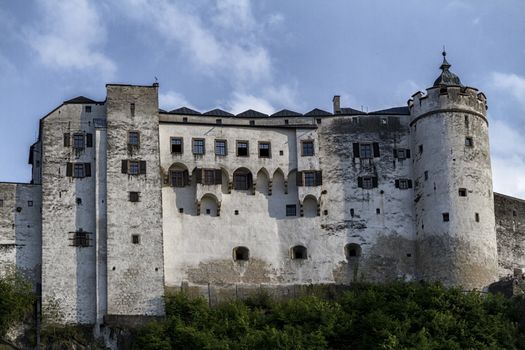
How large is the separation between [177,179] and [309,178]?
8.08 meters

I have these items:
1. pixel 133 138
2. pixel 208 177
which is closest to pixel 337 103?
pixel 208 177

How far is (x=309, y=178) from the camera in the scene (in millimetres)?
81625

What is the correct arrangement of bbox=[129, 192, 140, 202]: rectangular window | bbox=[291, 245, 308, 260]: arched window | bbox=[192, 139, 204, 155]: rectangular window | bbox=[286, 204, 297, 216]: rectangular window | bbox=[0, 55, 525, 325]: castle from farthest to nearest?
bbox=[286, 204, 297, 216]: rectangular window < bbox=[291, 245, 308, 260]: arched window < bbox=[192, 139, 204, 155]: rectangular window < bbox=[129, 192, 140, 202]: rectangular window < bbox=[0, 55, 525, 325]: castle

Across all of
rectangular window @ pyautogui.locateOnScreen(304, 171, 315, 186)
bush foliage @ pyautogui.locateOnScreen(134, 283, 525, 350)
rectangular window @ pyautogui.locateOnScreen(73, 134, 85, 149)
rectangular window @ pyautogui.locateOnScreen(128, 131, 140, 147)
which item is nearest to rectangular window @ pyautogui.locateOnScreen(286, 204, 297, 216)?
rectangular window @ pyautogui.locateOnScreen(304, 171, 315, 186)

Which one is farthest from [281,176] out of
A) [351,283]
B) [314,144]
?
[351,283]

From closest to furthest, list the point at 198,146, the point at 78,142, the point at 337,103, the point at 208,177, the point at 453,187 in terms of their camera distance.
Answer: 1. the point at 78,142
2. the point at 453,187
3. the point at 208,177
4. the point at 198,146
5. the point at 337,103

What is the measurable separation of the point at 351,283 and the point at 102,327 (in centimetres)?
1514

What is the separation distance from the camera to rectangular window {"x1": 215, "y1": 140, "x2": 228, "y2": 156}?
265 ft

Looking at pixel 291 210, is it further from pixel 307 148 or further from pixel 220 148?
pixel 220 148

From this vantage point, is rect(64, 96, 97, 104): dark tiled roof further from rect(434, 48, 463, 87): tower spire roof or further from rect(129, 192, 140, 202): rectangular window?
rect(434, 48, 463, 87): tower spire roof

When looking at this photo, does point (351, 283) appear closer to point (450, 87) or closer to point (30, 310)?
point (450, 87)

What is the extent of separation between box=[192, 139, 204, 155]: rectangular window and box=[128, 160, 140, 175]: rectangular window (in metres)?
3.99

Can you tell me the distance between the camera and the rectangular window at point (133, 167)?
3073 inches

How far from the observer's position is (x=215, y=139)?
3187 inches
